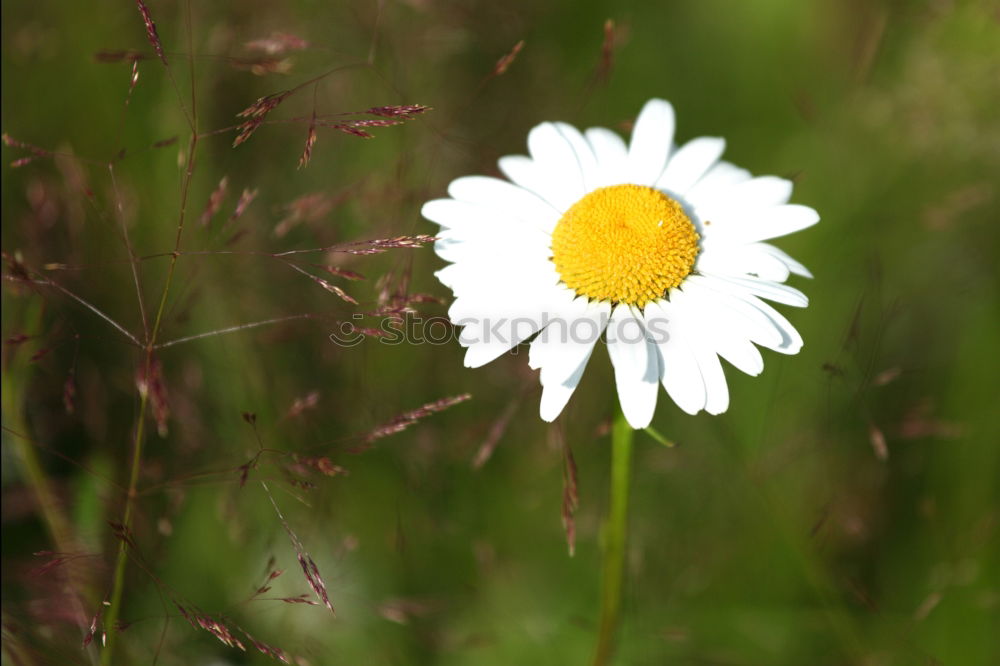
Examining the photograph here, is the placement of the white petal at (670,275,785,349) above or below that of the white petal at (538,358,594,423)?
above

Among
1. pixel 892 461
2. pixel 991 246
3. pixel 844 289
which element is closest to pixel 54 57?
pixel 844 289

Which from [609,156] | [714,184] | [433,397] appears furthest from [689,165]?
[433,397]

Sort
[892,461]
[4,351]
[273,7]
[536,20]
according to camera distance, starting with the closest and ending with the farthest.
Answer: [4,351] → [892,461] → [273,7] → [536,20]

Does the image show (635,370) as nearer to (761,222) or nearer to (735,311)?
(735,311)

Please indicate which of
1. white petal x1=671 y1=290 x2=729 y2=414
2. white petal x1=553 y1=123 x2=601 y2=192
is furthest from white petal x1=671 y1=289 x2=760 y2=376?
white petal x1=553 y1=123 x2=601 y2=192

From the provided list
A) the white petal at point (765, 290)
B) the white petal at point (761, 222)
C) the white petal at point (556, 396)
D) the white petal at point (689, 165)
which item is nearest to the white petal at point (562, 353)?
the white petal at point (556, 396)

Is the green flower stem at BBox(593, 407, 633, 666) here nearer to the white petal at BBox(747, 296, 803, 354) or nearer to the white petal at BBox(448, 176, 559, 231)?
the white petal at BBox(747, 296, 803, 354)

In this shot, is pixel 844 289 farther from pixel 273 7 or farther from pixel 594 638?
pixel 273 7

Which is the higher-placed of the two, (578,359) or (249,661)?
(578,359)
